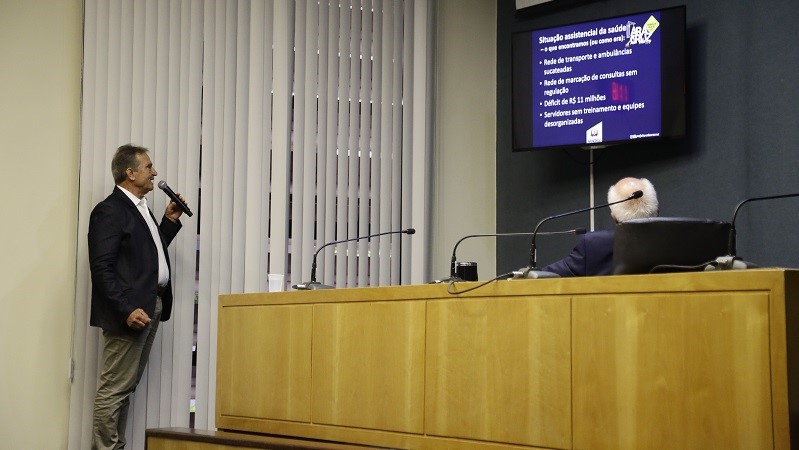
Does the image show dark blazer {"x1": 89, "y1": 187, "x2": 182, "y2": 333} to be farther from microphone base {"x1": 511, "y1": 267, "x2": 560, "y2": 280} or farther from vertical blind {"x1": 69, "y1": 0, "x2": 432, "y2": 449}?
microphone base {"x1": 511, "y1": 267, "x2": 560, "y2": 280}

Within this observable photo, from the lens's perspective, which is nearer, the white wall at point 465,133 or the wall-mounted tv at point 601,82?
the wall-mounted tv at point 601,82

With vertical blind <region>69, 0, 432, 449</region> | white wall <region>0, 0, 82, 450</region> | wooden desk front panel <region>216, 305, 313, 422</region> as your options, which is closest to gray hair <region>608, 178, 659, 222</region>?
wooden desk front panel <region>216, 305, 313, 422</region>

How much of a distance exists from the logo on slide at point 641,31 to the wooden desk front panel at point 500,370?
2.71 m

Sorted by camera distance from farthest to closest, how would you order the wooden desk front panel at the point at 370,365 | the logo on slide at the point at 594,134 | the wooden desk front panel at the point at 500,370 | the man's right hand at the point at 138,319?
the logo on slide at the point at 594,134 → the man's right hand at the point at 138,319 → the wooden desk front panel at the point at 370,365 → the wooden desk front panel at the point at 500,370

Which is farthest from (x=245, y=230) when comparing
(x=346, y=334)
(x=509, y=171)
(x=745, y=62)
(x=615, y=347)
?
(x=615, y=347)

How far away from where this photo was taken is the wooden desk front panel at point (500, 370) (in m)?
2.80

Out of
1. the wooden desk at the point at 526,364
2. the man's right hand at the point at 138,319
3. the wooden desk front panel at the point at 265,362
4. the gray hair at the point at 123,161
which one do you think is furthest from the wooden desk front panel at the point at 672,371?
the gray hair at the point at 123,161

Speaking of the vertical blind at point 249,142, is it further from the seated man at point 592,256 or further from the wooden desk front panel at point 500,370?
the wooden desk front panel at point 500,370

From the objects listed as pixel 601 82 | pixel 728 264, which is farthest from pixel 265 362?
pixel 601 82

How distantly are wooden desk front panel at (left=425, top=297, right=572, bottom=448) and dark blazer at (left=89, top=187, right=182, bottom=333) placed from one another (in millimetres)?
2133

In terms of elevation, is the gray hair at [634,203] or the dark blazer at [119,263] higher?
the gray hair at [634,203]

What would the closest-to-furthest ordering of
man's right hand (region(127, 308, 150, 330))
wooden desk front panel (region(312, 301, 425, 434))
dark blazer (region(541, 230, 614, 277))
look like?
wooden desk front panel (region(312, 301, 425, 434)), dark blazer (region(541, 230, 614, 277)), man's right hand (region(127, 308, 150, 330))

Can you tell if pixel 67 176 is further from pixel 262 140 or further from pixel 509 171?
pixel 509 171

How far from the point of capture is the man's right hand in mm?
4707
